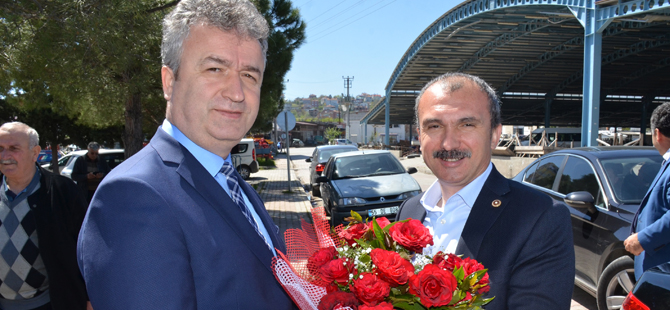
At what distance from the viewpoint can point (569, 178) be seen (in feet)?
16.7

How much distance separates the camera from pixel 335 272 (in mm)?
1295

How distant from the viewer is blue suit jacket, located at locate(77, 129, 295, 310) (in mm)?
1067

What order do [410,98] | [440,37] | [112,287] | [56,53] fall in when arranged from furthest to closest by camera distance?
[410,98]
[440,37]
[56,53]
[112,287]

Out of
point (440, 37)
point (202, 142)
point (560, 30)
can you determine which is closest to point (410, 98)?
point (440, 37)

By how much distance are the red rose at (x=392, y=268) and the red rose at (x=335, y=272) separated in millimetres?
103

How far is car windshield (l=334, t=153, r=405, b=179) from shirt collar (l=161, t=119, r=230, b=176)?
8.12 metres

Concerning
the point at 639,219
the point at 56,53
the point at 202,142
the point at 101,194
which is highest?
the point at 56,53

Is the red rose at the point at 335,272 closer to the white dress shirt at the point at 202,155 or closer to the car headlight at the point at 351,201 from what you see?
the white dress shirt at the point at 202,155

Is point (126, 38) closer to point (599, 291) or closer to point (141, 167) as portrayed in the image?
point (141, 167)

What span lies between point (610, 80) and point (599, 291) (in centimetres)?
4114

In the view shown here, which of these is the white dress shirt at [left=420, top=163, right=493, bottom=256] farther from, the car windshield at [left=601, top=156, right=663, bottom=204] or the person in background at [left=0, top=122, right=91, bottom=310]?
the car windshield at [left=601, top=156, right=663, bottom=204]

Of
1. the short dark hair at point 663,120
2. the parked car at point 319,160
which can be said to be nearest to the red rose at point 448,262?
the short dark hair at point 663,120

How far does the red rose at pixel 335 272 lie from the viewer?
1.29 metres

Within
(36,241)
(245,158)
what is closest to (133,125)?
(36,241)
